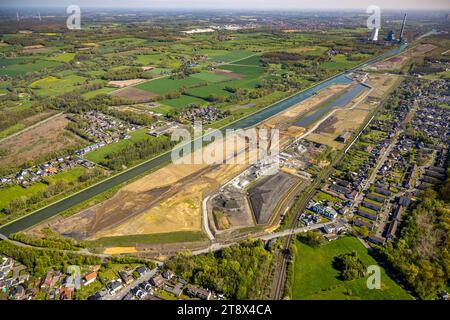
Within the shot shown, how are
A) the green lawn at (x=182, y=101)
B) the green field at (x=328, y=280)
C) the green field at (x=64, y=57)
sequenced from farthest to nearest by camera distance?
the green field at (x=64, y=57) → the green lawn at (x=182, y=101) → the green field at (x=328, y=280)

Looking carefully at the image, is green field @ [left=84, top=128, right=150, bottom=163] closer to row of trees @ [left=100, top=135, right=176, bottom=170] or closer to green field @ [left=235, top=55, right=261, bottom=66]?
row of trees @ [left=100, top=135, right=176, bottom=170]

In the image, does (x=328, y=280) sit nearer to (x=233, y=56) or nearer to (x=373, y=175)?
(x=373, y=175)

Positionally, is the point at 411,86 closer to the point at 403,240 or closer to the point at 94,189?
the point at 403,240

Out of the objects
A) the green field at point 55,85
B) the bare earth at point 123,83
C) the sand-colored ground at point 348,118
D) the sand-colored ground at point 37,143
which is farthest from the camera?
the bare earth at point 123,83

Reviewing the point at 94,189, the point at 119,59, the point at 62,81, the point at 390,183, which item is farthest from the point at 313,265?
the point at 119,59

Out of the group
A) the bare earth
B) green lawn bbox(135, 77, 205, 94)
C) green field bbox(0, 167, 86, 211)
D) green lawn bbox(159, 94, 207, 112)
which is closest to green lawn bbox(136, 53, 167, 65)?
the bare earth

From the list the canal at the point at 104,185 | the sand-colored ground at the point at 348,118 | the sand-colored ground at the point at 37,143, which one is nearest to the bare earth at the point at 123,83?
the sand-colored ground at the point at 37,143

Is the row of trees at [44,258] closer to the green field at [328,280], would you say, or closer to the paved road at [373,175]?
the green field at [328,280]
